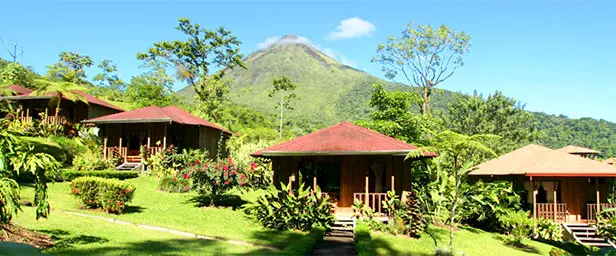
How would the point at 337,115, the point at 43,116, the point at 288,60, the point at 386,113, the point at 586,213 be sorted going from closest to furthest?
the point at 586,213
the point at 386,113
the point at 43,116
the point at 337,115
the point at 288,60

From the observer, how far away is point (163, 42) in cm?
4828

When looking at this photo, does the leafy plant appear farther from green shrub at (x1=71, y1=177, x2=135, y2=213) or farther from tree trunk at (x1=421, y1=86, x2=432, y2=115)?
tree trunk at (x1=421, y1=86, x2=432, y2=115)

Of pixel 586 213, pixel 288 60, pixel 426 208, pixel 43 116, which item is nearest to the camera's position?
pixel 426 208

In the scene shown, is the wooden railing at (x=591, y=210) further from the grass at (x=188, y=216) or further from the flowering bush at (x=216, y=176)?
the flowering bush at (x=216, y=176)

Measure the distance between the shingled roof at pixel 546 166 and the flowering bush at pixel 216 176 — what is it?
368 inches

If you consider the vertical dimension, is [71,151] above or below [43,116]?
below

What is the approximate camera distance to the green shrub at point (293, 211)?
15.2 meters

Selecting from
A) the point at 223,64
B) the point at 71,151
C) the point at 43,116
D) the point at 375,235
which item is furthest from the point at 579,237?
the point at 223,64

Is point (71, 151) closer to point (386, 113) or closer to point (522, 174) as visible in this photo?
point (386, 113)

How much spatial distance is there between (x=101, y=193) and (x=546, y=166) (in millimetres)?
18224

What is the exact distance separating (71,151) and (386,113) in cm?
1780

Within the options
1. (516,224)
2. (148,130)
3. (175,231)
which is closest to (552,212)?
(516,224)

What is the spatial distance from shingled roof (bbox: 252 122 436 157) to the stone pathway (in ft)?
9.13

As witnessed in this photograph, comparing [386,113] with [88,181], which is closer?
[88,181]
